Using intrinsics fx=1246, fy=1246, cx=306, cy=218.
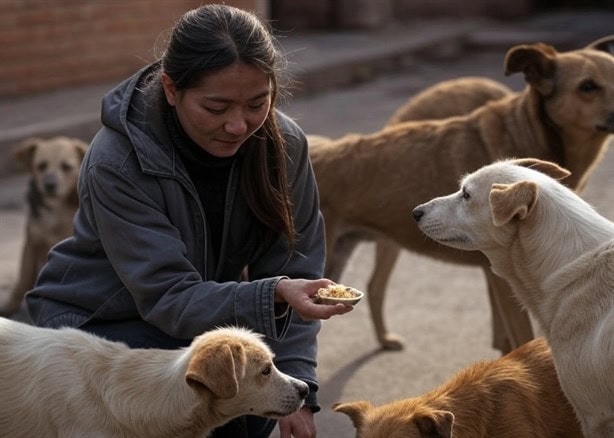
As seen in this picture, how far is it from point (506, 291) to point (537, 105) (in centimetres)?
90

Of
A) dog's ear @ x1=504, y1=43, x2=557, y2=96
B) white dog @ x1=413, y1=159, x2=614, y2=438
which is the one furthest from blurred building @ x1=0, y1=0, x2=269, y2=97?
white dog @ x1=413, y1=159, x2=614, y2=438

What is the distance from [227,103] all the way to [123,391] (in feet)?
3.07

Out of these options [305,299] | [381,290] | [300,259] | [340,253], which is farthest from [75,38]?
[305,299]

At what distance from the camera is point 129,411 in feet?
12.4

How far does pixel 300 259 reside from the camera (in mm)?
4355

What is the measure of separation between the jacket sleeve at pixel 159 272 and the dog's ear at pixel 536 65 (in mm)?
2311

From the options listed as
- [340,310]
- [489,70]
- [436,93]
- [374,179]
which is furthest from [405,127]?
[489,70]

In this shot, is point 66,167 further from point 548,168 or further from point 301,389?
point 301,389

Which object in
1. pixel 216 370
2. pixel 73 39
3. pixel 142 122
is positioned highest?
pixel 142 122

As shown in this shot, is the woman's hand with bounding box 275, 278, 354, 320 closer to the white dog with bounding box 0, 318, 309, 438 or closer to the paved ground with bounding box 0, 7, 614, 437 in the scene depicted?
the white dog with bounding box 0, 318, 309, 438

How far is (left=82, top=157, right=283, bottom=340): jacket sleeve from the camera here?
388 cm

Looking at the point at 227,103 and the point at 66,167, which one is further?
the point at 66,167

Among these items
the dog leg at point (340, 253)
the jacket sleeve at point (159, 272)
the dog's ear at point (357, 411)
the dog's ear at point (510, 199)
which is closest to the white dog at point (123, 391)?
the jacket sleeve at point (159, 272)

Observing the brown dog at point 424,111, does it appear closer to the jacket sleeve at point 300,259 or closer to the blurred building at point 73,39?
the jacket sleeve at point 300,259
